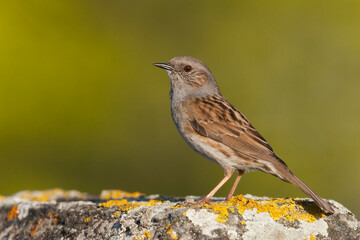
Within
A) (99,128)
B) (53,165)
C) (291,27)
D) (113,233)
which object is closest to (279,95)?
(291,27)

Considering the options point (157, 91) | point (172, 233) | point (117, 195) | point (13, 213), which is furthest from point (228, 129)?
point (157, 91)

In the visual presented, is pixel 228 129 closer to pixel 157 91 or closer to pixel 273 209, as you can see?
pixel 273 209

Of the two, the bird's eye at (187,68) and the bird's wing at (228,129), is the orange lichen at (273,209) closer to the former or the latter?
the bird's wing at (228,129)

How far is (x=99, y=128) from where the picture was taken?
7.83 meters

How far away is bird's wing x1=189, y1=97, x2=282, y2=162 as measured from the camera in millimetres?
4848

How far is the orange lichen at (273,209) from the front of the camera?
3.74 m

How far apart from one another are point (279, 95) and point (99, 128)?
8.85 feet

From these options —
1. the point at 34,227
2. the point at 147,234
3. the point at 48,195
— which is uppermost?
the point at 147,234

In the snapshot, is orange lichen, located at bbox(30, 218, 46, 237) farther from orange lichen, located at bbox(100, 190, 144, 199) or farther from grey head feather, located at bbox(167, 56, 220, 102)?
grey head feather, located at bbox(167, 56, 220, 102)

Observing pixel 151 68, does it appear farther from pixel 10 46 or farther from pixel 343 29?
pixel 343 29

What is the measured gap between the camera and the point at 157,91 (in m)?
8.90

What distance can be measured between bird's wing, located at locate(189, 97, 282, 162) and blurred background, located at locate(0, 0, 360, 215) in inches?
92.6

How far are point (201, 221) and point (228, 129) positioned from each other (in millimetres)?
1584

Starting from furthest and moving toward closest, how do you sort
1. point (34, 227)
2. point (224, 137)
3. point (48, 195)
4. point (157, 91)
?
point (157, 91) → point (48, 195) → point (224, 137) → point (34, 227)
